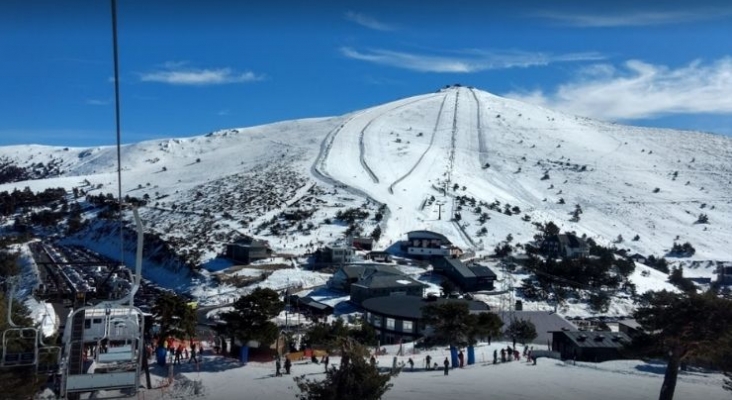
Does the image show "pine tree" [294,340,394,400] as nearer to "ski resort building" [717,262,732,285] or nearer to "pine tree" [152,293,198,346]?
"pine tree" [152,293,198,346]

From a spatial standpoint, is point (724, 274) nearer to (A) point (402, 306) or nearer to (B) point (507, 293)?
(B) point (507, 293)

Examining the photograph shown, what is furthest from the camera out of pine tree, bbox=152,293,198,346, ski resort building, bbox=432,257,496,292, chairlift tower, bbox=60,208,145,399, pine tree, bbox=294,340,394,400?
ski resort building, bbox=432,257,496,292

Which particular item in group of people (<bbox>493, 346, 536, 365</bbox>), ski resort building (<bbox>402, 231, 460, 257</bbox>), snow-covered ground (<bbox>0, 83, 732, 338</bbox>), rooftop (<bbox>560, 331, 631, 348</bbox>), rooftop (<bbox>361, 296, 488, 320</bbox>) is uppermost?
snow-covered ground (<bbox>0, 83, 732, 338</bbox>)

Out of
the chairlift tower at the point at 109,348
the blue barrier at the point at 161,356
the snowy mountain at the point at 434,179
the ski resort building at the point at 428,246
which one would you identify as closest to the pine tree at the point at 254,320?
the blue barrier at the point at 161,356

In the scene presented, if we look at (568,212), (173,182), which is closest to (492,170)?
(568,212)

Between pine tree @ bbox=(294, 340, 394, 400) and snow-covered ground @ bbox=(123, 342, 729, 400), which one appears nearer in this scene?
pine tree @ bbox=(294, 340, 394, 400)

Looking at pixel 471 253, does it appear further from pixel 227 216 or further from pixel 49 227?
pixel 49 227

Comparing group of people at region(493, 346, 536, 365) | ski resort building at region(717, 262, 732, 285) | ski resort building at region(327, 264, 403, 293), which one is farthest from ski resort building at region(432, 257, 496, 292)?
ski resort building at region(717, 262, 732, 285)
